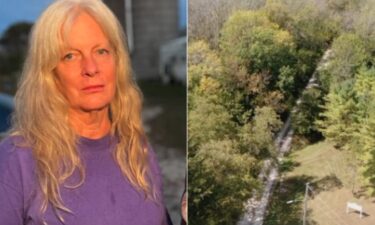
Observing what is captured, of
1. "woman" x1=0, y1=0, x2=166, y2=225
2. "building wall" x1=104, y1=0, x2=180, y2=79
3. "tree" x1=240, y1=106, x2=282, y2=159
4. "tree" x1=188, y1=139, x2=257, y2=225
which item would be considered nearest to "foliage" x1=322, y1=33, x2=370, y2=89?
"tree" x1=240, y1=106, x2=282, y2=159

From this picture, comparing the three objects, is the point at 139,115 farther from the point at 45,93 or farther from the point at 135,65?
the point at 135,65

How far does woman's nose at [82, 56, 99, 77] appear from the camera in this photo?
4.56ft

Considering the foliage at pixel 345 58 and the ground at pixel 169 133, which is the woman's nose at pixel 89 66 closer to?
the foliage at pixel 345 58

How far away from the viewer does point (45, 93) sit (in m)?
1.40

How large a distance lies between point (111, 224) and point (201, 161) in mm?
357

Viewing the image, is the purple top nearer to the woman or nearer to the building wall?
the woman

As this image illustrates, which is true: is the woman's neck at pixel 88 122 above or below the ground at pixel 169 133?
above

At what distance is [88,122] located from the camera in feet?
4.76

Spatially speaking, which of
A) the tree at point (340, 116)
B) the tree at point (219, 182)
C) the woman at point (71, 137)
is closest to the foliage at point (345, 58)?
the tree at point (340, 116)

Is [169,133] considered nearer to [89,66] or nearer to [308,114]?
[308,114]

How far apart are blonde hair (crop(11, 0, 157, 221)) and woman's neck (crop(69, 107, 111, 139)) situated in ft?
0.08

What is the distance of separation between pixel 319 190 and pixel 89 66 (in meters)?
0.74

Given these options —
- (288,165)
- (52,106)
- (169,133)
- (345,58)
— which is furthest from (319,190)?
(169,133)

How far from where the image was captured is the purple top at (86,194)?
131 cm
